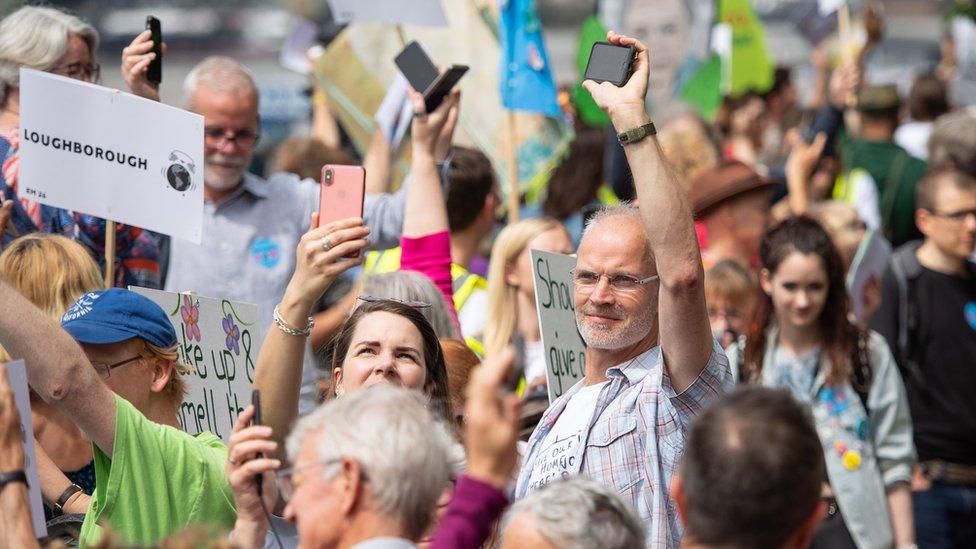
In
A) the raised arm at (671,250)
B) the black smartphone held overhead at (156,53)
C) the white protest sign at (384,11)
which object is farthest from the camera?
the white protest sign at (384,11)

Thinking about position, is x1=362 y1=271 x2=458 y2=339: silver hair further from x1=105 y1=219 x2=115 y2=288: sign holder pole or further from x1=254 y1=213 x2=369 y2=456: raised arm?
x1=254 y1=213 x2=369 y2=456: raised arm

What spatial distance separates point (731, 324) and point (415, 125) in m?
2.14

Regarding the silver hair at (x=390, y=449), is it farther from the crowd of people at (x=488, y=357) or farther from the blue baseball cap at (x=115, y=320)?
the blue baseball cap at (x=115, y=320)

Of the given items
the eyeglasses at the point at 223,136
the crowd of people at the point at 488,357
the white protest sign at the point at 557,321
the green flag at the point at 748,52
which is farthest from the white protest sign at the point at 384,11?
the green flag at the point at 748,52

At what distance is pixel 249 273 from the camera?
620 cm

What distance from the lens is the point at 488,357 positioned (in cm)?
568

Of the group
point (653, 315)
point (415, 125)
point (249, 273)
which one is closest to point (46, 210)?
point (249, 273)

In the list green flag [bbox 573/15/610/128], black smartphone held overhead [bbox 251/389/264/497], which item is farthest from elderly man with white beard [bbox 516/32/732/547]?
green flag [bbox 573/15/610/128]

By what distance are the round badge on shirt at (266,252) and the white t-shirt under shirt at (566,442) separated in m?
2.04

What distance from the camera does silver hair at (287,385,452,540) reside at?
3.07 meters

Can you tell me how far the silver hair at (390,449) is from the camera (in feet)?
10.1

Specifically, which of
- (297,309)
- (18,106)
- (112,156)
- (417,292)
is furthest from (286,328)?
(18,106)

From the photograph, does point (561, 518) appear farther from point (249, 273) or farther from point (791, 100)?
point (791, 100)

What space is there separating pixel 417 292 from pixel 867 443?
226 cm
